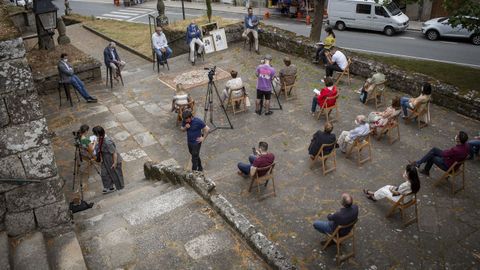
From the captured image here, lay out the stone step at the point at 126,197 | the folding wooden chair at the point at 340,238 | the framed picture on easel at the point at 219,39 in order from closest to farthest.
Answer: the folding wooden chair at the point at 340,238 → the stone step at the point at 126,197 → the framed picture on easel at the point at 219,39

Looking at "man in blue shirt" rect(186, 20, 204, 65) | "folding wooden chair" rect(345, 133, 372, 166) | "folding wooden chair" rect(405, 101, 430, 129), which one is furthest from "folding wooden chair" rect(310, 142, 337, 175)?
"man in blue shirt" rect(186, 20, 204, 65)

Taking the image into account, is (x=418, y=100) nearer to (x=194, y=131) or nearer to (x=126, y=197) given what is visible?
(x=194, y=131)

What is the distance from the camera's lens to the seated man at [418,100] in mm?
9961

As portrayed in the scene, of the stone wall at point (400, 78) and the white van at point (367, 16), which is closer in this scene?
the stone wall at point (400, 78)

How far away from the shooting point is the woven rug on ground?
1357 centimetres

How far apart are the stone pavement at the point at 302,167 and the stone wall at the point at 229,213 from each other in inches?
47.6

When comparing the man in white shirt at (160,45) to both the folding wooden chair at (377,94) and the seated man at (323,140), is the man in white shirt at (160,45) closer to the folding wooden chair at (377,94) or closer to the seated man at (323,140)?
the folding wooden chair at (377,94)

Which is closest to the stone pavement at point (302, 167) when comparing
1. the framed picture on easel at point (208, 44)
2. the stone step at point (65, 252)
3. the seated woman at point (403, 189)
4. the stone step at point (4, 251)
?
the seated woman at point (403, 189)

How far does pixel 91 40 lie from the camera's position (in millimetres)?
21312

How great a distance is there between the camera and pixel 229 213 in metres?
6.10

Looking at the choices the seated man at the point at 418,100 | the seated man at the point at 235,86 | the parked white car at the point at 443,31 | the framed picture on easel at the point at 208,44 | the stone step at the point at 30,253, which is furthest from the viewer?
the parked white car at the point at 443,31

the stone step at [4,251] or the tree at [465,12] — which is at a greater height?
the tree at [465,12]

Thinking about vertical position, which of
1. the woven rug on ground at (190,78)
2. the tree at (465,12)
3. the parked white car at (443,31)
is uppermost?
the tree at (465,12)

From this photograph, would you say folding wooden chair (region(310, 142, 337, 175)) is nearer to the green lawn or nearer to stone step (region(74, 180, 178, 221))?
stone step (region(74, 180, 178, 221))
